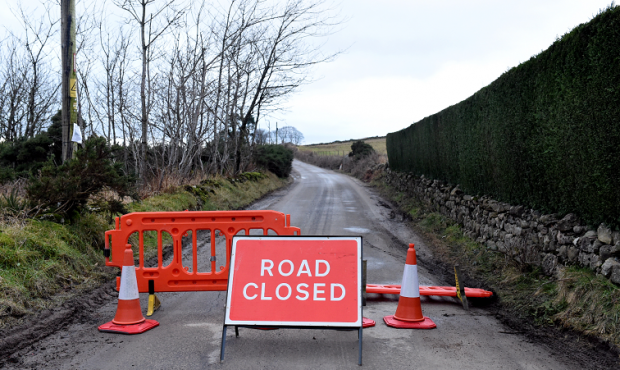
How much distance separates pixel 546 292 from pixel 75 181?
6.93 m

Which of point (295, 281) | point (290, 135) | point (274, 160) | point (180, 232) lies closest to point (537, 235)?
point (295, 281)

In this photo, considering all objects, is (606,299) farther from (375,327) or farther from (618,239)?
(375,327)

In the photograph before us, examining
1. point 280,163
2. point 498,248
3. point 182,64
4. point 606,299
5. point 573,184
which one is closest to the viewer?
point 606,299

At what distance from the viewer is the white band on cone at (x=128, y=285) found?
15.9 ft

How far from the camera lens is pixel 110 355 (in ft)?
13.4

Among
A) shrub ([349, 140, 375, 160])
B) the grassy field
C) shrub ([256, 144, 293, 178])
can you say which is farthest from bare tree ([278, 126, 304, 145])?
shrub ([256, 144, 293, 178])

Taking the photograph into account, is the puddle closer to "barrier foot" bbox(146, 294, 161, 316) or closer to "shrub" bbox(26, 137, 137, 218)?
"shrub" bbox(26, 137, 137, 218)

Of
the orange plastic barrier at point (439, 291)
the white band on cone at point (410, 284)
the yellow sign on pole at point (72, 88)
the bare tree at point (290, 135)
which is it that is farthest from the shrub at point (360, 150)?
the bare tree at point (290, 135)

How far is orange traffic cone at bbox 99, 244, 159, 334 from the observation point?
4.74m

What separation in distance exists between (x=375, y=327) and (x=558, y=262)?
2761 mm

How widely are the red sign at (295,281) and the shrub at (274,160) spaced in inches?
1094

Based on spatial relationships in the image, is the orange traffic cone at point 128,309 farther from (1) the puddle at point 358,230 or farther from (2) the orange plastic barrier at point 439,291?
(1) the puddle at point 358,230

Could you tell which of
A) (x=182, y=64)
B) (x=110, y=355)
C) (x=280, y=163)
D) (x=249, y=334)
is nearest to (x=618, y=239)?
(x=249, y=334)

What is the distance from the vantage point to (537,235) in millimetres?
6652
